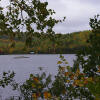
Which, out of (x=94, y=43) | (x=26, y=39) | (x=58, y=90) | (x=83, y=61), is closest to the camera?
(x=94, y=43)

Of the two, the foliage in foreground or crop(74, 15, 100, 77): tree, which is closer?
the foliage in foreground

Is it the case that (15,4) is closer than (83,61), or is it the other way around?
(83,61)

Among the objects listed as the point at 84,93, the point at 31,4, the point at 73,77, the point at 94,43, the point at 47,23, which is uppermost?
the point at 31,4

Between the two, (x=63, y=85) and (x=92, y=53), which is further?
(x=63, y=85)

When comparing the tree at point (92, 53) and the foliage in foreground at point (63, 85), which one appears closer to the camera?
the foliage in foreground at point (63, 85)

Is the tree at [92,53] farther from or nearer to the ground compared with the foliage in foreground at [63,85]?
farther from the ground

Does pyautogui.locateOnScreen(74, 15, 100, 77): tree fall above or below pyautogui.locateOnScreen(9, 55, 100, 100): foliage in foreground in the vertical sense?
above

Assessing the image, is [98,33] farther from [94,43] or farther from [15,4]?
[15,4]

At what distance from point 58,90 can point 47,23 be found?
2.90 metres

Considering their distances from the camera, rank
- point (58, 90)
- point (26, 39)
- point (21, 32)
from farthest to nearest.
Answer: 1. point (58, 90)
2. point (21, 32)
3. point (26, 39)

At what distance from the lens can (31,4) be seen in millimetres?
8125

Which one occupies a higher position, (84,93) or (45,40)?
(45,40)

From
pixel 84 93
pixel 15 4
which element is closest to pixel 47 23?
pixel 15 4

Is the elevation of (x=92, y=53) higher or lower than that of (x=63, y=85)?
higher
